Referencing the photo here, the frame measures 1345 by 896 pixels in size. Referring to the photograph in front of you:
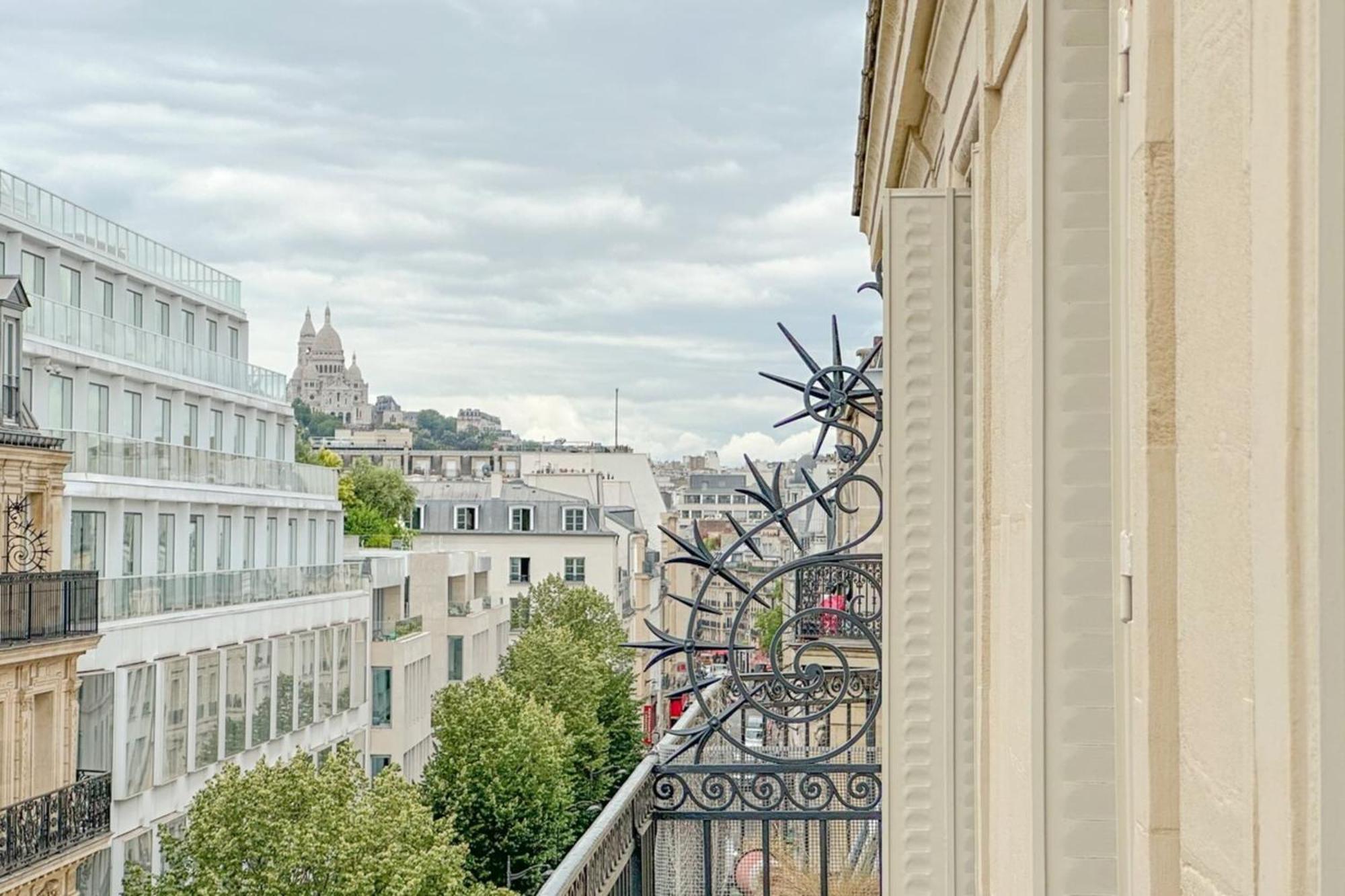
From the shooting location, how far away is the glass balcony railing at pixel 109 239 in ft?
94.3

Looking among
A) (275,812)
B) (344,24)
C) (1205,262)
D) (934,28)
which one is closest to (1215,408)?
(1205,262)

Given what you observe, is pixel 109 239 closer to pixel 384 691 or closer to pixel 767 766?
pixel 384 691

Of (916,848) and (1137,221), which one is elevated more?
(1137,221)

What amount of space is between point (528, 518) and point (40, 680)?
50.3m

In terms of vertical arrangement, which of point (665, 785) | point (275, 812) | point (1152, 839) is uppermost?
point (1152, 839)

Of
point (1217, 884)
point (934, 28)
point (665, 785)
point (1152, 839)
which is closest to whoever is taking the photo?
point (1217, 884)

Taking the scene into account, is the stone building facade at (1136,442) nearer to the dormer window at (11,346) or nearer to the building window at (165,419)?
the dormer window at (11,346)

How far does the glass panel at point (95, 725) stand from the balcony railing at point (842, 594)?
20.3 meters

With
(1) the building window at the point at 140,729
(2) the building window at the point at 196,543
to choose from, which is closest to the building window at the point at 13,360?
(1) the building window at the point at 140,729

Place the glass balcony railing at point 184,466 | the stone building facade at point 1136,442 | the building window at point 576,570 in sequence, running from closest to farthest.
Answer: the stone building facade at point 1136,442 < the glass balcony railing at point 184,466 < the building window at point 576,570

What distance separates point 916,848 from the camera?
11.8 feet

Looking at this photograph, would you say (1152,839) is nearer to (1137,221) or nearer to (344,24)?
(1137,221)

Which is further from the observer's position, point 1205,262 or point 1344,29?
point 1205,262

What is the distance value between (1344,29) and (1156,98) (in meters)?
0.43
